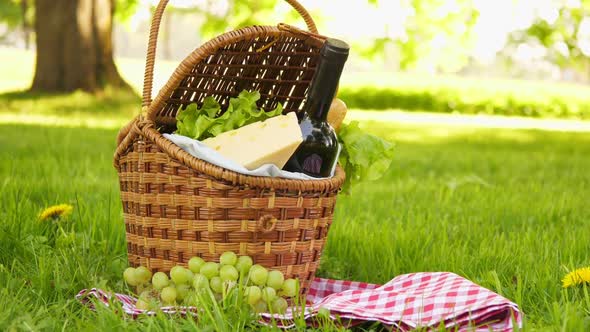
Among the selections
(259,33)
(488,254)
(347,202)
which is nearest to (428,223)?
(488,254)

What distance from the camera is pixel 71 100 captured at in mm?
8977

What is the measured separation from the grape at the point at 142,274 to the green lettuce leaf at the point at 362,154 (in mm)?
743

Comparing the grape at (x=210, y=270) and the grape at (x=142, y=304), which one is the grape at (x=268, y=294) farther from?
the grape at (x=142, y=304)

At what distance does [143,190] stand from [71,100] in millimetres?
7228

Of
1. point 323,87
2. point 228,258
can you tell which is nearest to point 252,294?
point 228,258

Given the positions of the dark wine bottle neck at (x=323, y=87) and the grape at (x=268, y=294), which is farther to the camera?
the dark wine bottle neck at (x=323, y=87)

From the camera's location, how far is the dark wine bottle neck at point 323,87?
217 cm

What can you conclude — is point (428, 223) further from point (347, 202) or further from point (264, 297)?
point (264, 297)

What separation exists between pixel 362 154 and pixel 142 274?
812 millimetres

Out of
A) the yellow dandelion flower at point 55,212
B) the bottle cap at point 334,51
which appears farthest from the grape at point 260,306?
the yellow dandelion flower at point 55,212

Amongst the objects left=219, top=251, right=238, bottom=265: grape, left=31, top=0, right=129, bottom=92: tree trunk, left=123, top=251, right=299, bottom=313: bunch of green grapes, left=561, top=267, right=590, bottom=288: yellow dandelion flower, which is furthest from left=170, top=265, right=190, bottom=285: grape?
left=31, top=0, right=129, bottom=92: tree trunk

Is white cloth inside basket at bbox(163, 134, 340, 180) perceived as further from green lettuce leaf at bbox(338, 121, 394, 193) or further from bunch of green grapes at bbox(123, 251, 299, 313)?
green lettuce leaf at bbox(338, 121, 394, 193)

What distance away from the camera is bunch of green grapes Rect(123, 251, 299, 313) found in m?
1.89

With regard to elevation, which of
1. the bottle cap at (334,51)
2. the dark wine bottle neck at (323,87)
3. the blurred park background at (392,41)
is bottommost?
the blurred park background at (392,41)
